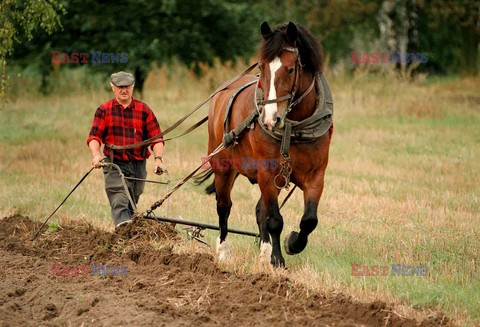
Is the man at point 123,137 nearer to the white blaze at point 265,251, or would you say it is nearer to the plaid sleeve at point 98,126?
the plaid sleeve at point 98,126

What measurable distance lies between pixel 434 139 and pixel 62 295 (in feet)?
38.2

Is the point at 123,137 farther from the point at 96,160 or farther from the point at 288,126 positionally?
the point at 288,126

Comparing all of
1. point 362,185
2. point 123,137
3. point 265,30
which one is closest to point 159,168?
point 123,137

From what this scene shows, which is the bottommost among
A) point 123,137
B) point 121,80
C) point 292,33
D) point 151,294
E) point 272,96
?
point 151,294

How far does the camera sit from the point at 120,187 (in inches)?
347

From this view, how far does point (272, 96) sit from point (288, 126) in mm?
396

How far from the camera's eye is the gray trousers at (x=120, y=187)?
A: 8734 mm

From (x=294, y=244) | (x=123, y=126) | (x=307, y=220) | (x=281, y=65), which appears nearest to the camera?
(x=281, y=65)

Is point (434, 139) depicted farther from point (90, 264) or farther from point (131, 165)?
point (90, 264)

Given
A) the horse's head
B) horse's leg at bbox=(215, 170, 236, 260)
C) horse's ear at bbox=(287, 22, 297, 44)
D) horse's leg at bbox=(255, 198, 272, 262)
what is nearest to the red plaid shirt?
horse's leg at bbox=(215, 170, 236, 260)

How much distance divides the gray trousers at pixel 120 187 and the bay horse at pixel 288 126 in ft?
5.28

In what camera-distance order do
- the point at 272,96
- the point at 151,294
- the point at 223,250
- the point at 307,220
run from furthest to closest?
1. the point at 223,250
2. the point at 307,220
3. the point at 272,96
4. the point at 151,294

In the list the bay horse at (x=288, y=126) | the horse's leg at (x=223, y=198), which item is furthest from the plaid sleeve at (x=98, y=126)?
the bay horse at (x=288, y=126)

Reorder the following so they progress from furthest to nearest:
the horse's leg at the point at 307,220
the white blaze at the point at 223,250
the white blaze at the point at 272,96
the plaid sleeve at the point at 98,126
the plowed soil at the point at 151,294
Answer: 1. the plaid sleeve at the point at 98,126
2. the white blaze at the point at 223,250
3. the horse's leg at the point at 307,220
4. the white blaze at the point at 272,96
5. the plowed soil at the point at 151,294
